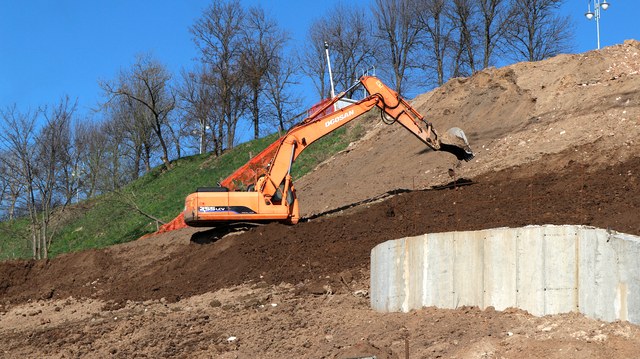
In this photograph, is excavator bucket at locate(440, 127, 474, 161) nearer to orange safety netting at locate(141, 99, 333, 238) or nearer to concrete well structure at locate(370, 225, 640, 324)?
orange safety netting at locate(141, 99, 333, 238)

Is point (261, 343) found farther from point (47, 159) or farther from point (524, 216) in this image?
point (47, 159)

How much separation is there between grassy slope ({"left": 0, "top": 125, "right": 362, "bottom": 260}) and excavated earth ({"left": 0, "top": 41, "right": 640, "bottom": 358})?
3.55 meters

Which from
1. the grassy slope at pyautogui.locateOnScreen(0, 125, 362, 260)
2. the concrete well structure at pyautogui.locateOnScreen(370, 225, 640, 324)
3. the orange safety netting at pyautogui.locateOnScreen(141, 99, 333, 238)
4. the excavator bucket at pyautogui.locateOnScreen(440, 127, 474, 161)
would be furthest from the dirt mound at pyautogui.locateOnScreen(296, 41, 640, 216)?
the concrete well structure at pyautogui.locateOnScreen(370, 225, 640, 324)

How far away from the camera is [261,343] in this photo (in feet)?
35.1

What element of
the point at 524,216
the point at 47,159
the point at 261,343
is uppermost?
the point at 47,159

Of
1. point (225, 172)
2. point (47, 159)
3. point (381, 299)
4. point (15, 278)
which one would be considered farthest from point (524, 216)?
point (225, 172)

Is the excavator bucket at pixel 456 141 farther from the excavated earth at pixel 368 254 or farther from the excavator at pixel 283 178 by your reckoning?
the excavated earth at pixel 368 254

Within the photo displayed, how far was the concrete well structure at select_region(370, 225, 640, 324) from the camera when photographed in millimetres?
8797

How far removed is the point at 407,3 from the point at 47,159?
22129 mm

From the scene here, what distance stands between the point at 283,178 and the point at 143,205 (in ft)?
57.2

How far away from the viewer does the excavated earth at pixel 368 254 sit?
9.52 m

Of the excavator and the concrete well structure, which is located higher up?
the excavator

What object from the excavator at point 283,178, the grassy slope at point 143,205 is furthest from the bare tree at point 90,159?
the excavator at point 283,178

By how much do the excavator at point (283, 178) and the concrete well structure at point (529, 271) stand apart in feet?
24.7
